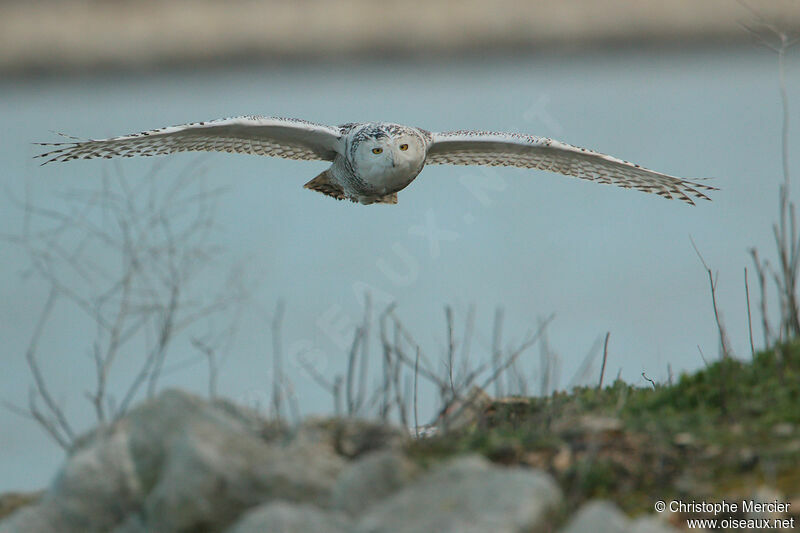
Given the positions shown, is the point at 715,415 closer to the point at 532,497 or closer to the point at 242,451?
the point at 532,497

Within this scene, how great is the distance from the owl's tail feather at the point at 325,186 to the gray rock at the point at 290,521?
5.02 meters

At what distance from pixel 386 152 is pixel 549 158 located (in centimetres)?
132

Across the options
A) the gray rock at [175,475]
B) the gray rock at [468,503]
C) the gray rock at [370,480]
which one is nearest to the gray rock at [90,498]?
the gray rock at [175,475]

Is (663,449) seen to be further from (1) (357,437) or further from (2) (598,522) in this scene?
(1) (357,437)

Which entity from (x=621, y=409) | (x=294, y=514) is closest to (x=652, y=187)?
(x=621, y=409)

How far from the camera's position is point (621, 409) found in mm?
3605

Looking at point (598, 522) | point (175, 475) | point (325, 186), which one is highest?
point (325, 186)

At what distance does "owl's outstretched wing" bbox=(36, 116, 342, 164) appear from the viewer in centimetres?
595

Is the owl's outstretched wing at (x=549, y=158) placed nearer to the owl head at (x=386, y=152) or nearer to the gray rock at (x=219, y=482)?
the owl head at (x=386, y=152)

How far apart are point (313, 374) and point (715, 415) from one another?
1543mm

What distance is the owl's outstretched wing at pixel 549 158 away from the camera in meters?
6.61

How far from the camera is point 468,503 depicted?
7.39 ft

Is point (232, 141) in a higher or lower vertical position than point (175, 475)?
higher

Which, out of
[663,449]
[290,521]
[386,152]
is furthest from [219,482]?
[386,152]
